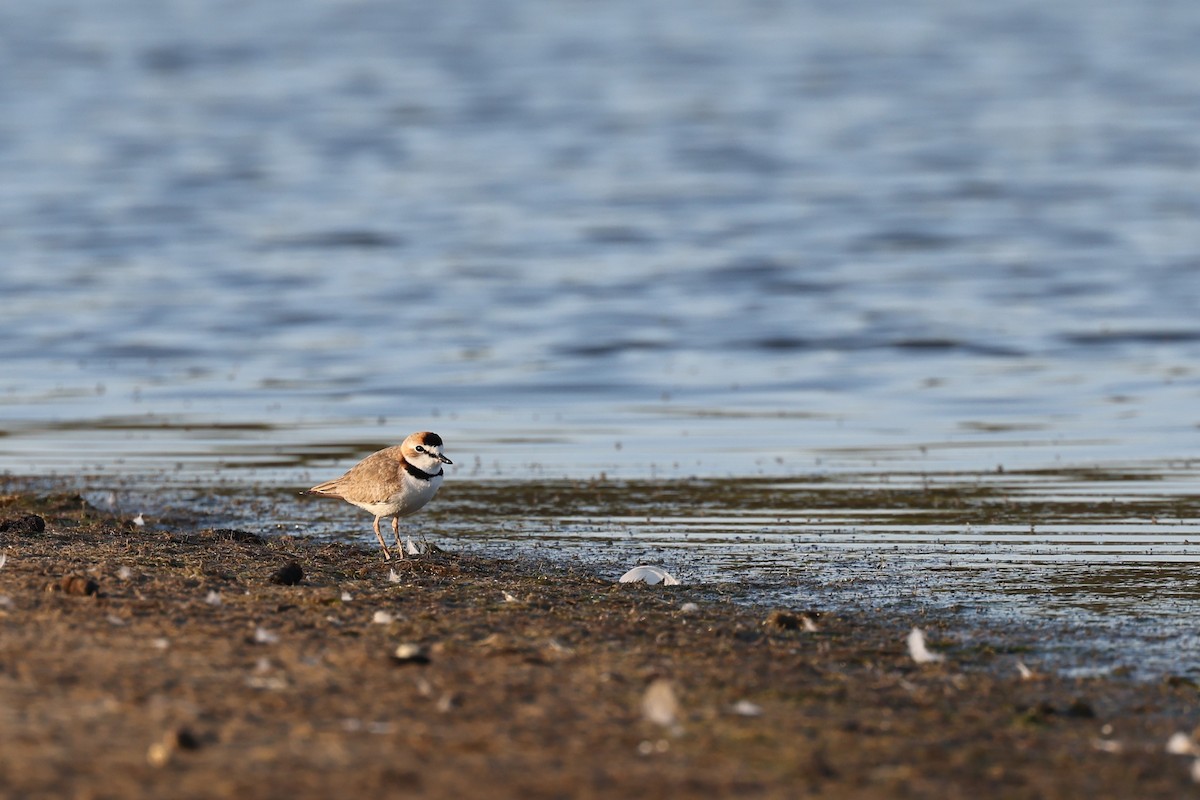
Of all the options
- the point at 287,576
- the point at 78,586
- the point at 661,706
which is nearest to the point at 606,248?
the point at 287,576

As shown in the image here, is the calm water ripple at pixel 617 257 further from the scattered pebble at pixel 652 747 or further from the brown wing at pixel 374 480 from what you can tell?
the scattered pebble at pixel 652 747

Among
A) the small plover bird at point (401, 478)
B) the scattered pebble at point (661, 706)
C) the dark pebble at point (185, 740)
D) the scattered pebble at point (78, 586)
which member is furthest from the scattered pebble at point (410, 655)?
the small plover bird at point (401, 478)

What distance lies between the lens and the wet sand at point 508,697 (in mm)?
5527

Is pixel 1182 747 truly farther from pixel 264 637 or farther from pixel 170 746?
pixel 264 637

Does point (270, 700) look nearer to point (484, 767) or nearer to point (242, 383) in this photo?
point (484, 767)

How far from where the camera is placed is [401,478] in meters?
9.65

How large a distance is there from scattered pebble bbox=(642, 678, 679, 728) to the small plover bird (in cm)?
359

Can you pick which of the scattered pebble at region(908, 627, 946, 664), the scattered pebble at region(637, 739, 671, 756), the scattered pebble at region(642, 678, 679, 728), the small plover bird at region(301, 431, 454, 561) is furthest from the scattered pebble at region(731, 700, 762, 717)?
the small plover bird at region(301, 431, 454, 561)

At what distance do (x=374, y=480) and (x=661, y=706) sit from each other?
3947 millimetres

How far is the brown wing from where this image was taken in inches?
382

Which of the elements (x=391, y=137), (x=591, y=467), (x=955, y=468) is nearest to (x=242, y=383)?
(x=591, y=467)

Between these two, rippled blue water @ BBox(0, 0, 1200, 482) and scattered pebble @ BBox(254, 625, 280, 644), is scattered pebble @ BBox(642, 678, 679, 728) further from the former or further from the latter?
rippled blue water @ BBox(0, 0, 1200, 482)

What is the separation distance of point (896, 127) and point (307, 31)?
29399mm

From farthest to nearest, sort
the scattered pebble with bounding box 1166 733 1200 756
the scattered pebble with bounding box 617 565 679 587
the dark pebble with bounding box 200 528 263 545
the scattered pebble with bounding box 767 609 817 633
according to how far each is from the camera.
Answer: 1. the dark pebble with bounding box 200 528 263 545
2. the scattered pebble with bounding box 617 565 679 587
3. the scattered pebble with bounding box 767 609 817 633
4. the scattered pebble with bounding box 1166 733 1200 756
